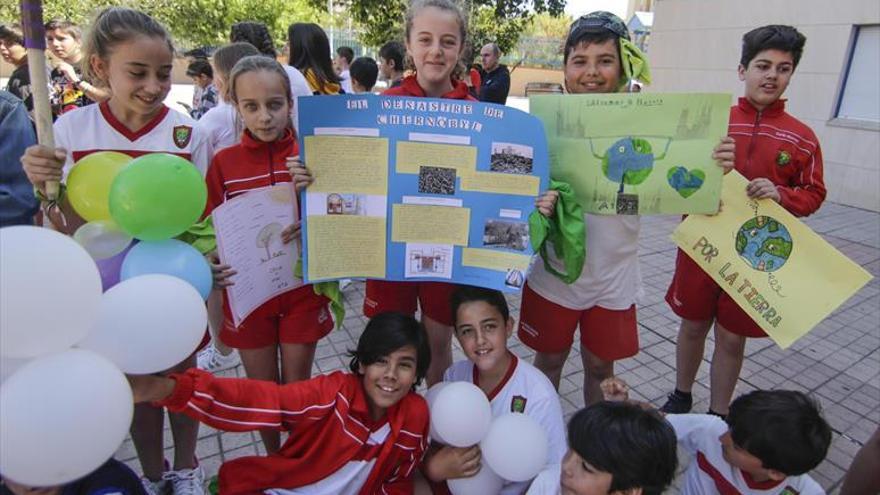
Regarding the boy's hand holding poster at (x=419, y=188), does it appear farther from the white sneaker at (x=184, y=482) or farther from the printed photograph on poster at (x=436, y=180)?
the white sneaker at (x=184, y=482)

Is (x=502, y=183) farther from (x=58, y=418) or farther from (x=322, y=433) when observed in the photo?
(x=58, y=418)

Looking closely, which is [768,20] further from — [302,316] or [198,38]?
[198,38]

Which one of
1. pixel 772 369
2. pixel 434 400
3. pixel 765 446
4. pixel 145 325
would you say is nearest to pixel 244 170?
pixel 145 325

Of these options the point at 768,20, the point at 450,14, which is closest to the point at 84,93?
Answer: the point at 450,14

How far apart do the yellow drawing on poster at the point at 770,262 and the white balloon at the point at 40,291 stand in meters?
2.20

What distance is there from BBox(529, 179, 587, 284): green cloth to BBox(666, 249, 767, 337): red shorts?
0.94 metres

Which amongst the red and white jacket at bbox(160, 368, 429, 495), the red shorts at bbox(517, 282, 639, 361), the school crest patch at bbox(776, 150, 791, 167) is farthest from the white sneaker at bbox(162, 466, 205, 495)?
the school crest patch at bbox(776, 150, 791, 167)

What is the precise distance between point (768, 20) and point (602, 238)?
343 inches

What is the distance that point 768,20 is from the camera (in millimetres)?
8531

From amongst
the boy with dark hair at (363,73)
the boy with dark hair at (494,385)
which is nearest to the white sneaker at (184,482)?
the boy with dark hair at (494,385)

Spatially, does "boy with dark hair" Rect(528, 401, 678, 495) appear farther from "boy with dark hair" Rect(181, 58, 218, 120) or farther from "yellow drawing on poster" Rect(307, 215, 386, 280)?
"boy with dark hair" Rect(181, 58, 218, 120)

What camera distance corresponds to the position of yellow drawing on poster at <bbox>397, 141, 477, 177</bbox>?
6.38 feet

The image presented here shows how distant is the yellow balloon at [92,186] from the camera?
1599mm

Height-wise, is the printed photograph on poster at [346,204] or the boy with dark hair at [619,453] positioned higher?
the printed photograph on poster at [346,204]
